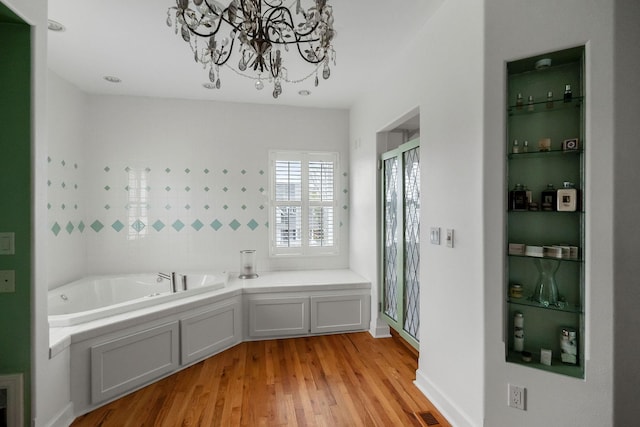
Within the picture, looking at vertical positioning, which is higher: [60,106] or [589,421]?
[60,106]

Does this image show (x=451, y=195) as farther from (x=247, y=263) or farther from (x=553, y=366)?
(x=247, y=263)

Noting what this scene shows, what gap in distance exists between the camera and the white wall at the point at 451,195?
66.7 inches

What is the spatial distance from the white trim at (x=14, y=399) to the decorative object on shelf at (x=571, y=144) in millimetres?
2950

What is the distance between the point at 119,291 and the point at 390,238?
9.59 feet

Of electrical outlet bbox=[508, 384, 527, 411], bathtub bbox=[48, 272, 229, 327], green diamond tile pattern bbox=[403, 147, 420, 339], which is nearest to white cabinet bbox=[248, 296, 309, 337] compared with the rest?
bathtub bbox=[48, 272, 229, 327]

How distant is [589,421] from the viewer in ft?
4.57

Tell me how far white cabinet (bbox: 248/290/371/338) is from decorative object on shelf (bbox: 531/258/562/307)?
193 cm

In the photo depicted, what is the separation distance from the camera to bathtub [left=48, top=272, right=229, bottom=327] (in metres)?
2.65

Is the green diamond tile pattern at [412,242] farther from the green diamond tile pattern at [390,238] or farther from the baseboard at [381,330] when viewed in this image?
the baseboard at [381,330]

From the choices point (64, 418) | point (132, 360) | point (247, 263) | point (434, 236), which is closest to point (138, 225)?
point (247, 263)

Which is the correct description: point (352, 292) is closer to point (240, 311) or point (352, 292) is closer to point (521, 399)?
point (240, 311)

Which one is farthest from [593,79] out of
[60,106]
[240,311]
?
[60,106]

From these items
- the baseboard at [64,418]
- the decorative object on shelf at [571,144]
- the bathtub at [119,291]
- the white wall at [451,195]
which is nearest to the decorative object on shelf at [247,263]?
the bathtub at [119,291]

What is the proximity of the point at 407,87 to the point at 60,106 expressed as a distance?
3298 millimetres
